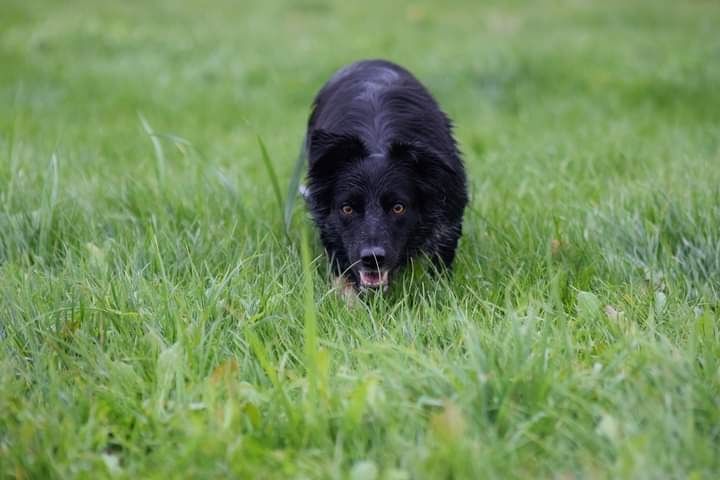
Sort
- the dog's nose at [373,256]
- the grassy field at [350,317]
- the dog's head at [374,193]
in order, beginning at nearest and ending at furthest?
the grassy field at [350,317]
the dog's nose at [373,256]
the dog's head at [374,193]

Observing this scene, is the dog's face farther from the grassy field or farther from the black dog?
the grassy field

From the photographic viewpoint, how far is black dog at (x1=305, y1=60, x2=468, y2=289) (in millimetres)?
3152

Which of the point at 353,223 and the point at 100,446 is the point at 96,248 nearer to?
the point at 353,223

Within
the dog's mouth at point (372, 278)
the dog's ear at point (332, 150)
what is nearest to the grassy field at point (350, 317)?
the dog's mouth at point (372, 278)

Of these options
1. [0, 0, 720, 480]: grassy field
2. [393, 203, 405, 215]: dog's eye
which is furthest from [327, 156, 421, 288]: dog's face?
[0, 0, 720, 480]: grassy field

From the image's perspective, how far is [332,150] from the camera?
317cm

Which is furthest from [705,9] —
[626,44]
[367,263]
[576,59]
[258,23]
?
[367,263]

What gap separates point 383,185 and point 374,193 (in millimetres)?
51

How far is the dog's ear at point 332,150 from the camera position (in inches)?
124

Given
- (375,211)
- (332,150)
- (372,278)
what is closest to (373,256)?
(372,278)

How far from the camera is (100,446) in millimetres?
2066

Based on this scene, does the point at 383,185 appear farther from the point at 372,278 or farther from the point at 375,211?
the point at 372,278

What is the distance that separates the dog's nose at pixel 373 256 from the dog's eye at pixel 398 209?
10.0 inches

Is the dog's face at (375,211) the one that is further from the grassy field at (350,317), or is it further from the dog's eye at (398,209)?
the grassy field at (350,317)
